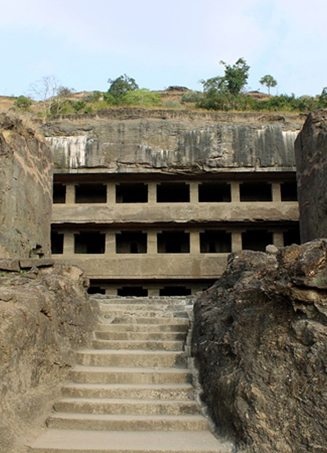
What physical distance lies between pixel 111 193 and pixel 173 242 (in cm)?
394

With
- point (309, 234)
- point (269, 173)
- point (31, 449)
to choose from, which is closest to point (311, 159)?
point (309, 234)

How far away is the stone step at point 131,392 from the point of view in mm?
4777

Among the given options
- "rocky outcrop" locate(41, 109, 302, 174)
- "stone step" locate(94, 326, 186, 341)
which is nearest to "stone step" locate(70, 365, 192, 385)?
"stone step" locate(94, 326, 186, 341)

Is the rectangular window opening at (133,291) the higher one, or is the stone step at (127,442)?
the rectangular window opening at (133,291)

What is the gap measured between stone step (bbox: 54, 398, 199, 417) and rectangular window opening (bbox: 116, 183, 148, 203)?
1393 centimetres

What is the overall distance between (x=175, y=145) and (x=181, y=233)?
4.13 meters

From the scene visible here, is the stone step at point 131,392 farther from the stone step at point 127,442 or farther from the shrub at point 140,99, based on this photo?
the shrub at point 140,99

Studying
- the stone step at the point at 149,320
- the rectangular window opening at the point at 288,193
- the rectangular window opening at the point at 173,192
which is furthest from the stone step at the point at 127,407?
the rectangular window opening at the point at 288,193

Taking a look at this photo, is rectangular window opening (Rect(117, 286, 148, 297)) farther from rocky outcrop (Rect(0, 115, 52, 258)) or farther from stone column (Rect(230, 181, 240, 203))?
rocky outcrop (Rect(0, 115, 52, 258))

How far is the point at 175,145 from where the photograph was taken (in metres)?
17.0

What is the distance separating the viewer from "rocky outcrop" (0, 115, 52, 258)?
9023mm

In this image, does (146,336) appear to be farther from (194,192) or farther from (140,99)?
(140,99)

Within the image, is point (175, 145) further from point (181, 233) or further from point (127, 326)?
point (127, 326)

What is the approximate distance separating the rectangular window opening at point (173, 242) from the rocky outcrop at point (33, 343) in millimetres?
12844
